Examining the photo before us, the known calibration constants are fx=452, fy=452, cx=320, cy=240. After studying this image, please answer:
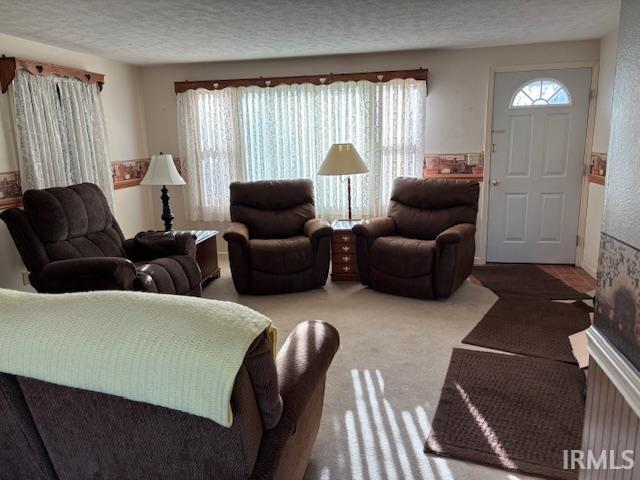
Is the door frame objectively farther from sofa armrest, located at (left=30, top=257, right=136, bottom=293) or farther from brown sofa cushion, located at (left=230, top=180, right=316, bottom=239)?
sofa armrest, located at (left=30, top=257, right=136, bottom=293)

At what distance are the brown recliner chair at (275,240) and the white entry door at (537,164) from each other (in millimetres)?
1984

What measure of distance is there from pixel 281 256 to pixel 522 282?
223 centimetres

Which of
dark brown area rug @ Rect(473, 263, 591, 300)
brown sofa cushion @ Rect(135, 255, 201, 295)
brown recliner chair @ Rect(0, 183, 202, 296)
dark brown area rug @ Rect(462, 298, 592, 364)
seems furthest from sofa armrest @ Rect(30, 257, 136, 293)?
dark brown area rug @ Rect(473, 263, 591, 300)

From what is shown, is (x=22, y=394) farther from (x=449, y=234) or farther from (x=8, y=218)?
(x=449, y=234)

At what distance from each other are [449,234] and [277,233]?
5.24 ft

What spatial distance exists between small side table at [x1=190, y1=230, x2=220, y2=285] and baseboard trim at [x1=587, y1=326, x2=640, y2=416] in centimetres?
321

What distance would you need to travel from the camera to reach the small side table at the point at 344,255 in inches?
165

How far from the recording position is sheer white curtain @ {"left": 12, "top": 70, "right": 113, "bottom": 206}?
334cm

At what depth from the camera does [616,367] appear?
1251 millimetres

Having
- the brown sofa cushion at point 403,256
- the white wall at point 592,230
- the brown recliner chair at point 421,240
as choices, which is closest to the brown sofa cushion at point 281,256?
the brown recliner chair at point 421,240

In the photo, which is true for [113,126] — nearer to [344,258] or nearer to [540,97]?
[344,258]

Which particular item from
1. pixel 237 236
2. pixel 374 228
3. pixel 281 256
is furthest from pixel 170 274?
pixel 374 228

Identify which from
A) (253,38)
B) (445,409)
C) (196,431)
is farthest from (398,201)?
(196,431)

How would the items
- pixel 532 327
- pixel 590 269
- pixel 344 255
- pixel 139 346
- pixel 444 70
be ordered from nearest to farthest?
1. pixel 139 346
2. pixel 532 327
3. pixel 344 255
4. pixel 590 269
5. pixel 444 70
